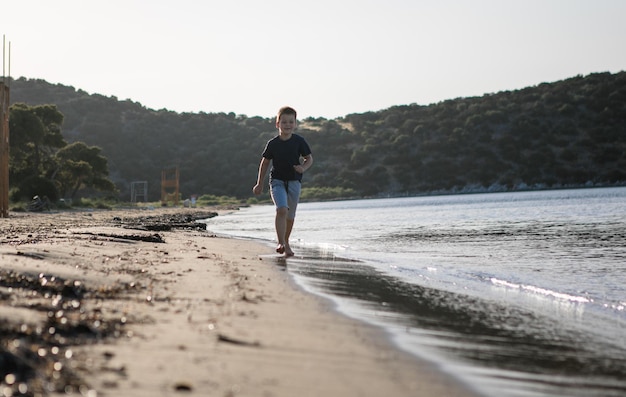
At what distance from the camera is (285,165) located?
9.20m

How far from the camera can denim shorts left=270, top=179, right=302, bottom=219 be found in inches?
358

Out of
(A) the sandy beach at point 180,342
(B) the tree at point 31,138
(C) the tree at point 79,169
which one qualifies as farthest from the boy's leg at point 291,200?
(C) the tree at point 79,169

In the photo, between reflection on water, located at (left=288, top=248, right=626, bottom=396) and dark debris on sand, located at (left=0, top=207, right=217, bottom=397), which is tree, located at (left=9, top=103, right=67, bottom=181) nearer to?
reflection on water, located at (left=288, top=248, right=626, bottom=396)

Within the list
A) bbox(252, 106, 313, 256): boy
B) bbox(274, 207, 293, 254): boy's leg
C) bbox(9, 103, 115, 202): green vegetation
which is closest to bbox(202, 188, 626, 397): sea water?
bbox(274, 207, 293, 254): boy's leg

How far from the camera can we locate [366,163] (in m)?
81.2

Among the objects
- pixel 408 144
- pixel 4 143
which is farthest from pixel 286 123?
pixel 408 144

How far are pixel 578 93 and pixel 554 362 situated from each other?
285 feet

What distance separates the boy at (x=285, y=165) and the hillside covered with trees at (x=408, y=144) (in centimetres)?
6325

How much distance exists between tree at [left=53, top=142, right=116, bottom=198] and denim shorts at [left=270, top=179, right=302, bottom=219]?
3281 cm

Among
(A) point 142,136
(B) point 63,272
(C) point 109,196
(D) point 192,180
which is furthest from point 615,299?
(A) point 142,136

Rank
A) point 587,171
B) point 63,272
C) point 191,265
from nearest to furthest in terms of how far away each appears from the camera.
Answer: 1. point 63,272
2. point 191,265
3. point 587,171

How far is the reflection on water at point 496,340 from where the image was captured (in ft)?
9.37

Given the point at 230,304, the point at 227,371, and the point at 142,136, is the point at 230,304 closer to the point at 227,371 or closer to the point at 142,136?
the point at 227,371

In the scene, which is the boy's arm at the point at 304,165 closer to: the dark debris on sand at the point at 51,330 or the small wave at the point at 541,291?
the small wave at the point at 541,291
